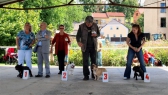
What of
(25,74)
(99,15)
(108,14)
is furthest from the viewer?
(99,15)

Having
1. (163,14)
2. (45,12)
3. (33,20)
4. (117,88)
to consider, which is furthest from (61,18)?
(117,88)

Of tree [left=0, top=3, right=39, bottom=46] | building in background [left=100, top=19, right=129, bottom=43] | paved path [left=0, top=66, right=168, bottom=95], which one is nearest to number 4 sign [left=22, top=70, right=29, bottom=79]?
paved path [left=0, top=66, right=168, bottom=95]

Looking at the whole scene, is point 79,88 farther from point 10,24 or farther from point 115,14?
point 115,14

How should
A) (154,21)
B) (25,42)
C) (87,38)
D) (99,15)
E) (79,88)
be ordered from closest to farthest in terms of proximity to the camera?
(79,88) < (87,38) < (25,42) < (154,21) < (99,15)

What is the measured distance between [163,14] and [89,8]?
97.3 feet

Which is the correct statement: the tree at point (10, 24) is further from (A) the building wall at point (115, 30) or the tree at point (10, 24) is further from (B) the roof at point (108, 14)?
(B) the roof at point (108, 14)

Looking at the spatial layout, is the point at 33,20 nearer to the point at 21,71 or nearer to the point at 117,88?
the point at 21,71

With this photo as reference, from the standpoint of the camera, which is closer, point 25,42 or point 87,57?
→ point 87,57

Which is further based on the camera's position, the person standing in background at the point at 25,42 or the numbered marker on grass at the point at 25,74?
the person standing in background at the point at 25,42

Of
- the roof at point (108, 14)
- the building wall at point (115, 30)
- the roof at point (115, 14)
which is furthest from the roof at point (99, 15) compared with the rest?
the building wall at point (115, 30)

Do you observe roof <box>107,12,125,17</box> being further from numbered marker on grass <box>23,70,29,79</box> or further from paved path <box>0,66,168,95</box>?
paved path <box>0,66,168,95</box>

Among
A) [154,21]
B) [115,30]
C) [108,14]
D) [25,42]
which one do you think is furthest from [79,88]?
[108,14]

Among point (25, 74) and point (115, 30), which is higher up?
point (115, 30)

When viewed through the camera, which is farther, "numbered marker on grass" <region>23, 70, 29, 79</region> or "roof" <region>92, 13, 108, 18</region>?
"roof" <region>92, 13, 108, 18</region>
